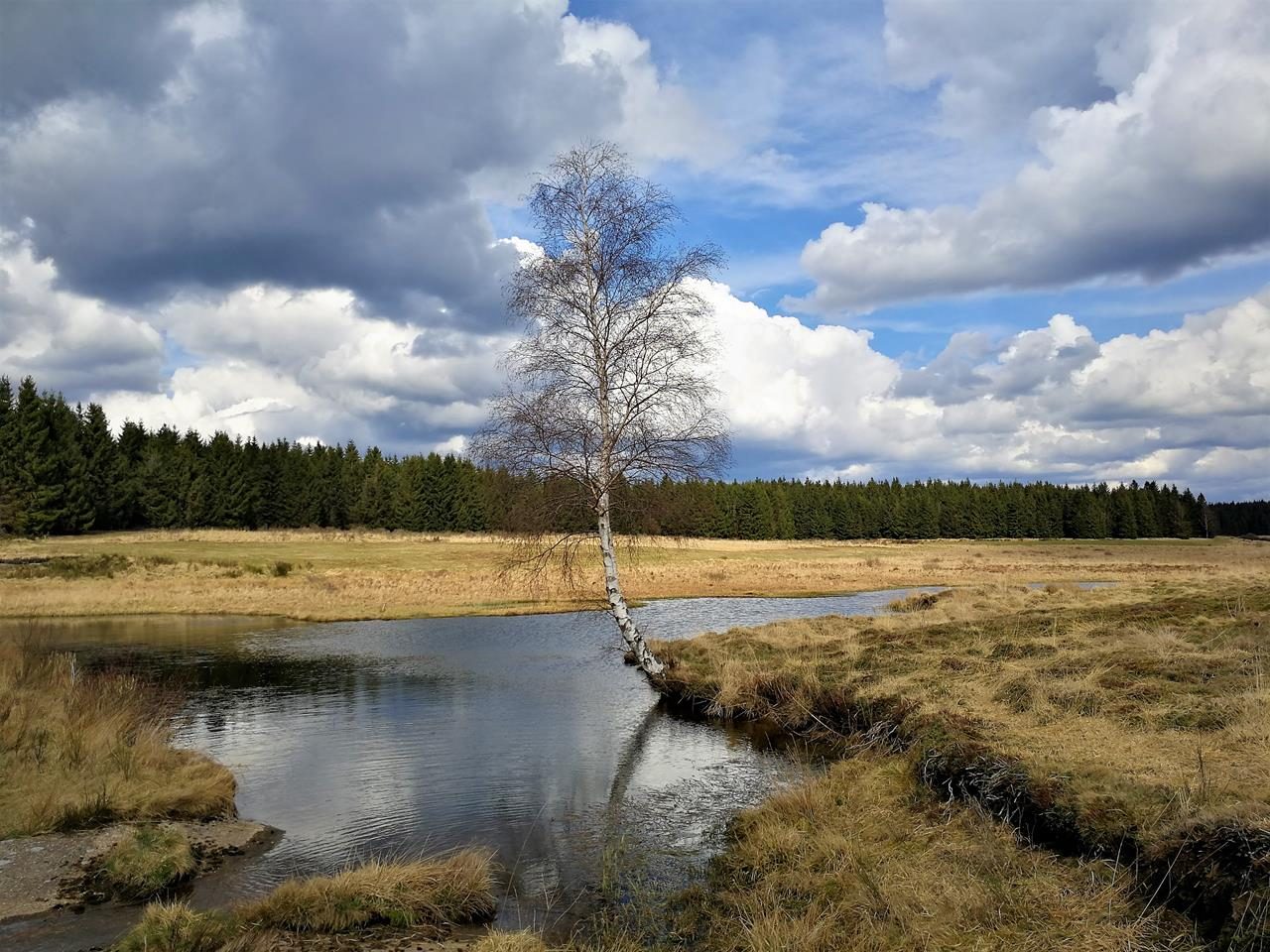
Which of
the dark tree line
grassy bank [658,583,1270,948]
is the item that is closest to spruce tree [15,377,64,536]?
the dark tree line

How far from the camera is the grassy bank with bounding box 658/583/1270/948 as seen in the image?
8.09 meters

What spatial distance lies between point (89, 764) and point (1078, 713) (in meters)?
16.0

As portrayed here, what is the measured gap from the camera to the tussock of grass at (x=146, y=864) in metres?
9.84

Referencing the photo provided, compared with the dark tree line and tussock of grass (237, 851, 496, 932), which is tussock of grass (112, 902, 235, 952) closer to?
tussock of grass (237, 851, 496, 932)

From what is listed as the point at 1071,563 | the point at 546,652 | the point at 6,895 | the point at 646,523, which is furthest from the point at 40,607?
the point at 1071,563

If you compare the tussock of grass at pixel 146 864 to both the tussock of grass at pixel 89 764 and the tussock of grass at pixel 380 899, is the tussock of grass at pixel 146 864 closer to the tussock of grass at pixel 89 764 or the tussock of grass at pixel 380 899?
the tussock of grass at pixel 89 764

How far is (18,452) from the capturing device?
3017 inches

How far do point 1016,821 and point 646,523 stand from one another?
1356 cm

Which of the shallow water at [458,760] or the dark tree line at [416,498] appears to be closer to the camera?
the shallow water at [458,760]

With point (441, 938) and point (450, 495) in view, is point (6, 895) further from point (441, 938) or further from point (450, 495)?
point (450, 495)

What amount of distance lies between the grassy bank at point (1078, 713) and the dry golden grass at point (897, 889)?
0.47 meters

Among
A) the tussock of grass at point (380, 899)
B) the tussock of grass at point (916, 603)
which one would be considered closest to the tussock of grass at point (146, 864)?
the tussock of grass at point (380, 899)

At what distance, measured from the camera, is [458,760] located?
1633 cm

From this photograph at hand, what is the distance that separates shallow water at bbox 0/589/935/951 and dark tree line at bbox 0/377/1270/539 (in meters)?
5.36
